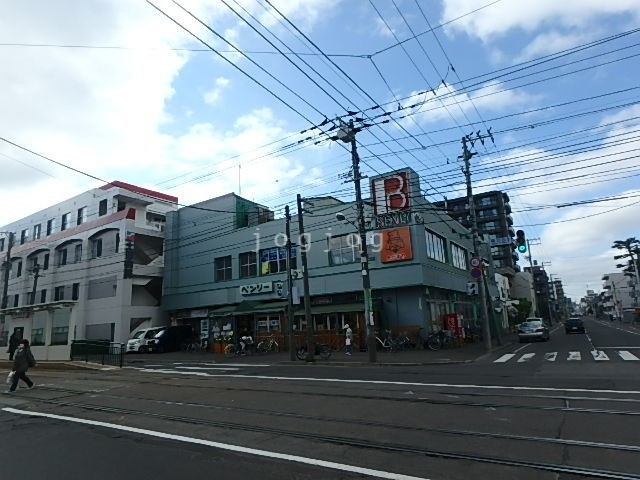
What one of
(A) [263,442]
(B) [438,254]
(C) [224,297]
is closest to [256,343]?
(C) [224,297]

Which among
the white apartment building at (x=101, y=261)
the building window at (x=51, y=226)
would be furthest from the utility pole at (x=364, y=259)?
the building window at (x=51, y=226)

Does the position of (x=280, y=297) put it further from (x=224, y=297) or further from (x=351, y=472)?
(x=351, y=472)

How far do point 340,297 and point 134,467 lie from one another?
24900mm

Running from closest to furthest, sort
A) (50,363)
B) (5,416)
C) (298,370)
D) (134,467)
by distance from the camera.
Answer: (134,467) → (5,416) → (298,370) → (50,363)

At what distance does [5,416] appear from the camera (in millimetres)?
10500

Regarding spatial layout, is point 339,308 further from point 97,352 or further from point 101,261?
point 101,261

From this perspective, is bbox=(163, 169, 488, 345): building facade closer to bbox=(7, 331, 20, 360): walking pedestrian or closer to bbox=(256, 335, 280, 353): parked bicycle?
bbox=(256, 335, 280, 353): parked bicycle

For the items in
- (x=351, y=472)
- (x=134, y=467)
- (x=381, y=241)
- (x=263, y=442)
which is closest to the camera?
(x=351, y=472)

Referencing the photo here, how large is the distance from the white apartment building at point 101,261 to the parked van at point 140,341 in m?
3.19

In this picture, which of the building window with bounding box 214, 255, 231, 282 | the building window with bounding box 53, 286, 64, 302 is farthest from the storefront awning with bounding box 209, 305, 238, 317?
the building window with bounding box 53, 286, 64, 302

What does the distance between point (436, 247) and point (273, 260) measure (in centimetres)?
1159

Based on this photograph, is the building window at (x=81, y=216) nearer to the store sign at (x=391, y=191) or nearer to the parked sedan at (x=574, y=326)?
the store sign at (x=391, y=191)

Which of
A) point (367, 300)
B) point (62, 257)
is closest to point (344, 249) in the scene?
point (367, 300)

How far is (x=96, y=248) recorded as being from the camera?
42344 millimetres
